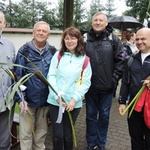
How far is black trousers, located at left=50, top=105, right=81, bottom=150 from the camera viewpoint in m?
2.54

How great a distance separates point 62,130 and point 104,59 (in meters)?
1.07

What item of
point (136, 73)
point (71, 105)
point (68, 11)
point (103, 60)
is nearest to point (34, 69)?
point (71, 105)

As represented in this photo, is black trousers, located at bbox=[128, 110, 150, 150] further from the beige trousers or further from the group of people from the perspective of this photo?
the beige trousers

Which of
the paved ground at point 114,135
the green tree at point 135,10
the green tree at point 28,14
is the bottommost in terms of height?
the paved ground at point 114,135

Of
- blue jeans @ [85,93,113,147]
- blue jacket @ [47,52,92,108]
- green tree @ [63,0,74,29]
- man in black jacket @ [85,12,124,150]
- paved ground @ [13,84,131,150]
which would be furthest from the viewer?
green tree @ [63,0,74,29]

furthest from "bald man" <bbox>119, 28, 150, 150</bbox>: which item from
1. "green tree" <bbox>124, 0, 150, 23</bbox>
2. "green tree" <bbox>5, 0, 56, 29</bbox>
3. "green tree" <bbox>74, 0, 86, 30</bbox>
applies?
"green tree" <bbox>74, 0, 86, 30</bbox>

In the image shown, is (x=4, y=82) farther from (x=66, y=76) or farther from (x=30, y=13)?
(x=30, y=13)

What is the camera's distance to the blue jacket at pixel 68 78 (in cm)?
247

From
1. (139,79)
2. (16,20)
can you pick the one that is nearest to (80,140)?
(139,79)

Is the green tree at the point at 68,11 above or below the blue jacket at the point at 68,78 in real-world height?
above

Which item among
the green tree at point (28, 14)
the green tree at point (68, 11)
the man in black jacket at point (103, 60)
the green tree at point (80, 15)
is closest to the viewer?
the man in black jacket at point (103, 60)

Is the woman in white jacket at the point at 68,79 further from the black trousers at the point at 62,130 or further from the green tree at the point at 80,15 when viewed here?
the green tree at the point at 80,15

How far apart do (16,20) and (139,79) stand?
11.8 metres

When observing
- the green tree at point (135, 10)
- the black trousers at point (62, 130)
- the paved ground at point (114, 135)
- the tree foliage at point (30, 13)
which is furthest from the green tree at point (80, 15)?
the black trousers at point (62, 130)
